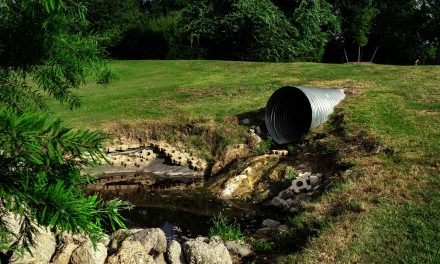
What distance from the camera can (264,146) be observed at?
45.3 ft

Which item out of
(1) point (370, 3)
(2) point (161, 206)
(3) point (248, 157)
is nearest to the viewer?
(2) point (161, 206)

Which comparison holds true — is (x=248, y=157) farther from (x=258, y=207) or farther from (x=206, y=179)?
(x=258, y=207)

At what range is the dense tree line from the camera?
33.1 metres

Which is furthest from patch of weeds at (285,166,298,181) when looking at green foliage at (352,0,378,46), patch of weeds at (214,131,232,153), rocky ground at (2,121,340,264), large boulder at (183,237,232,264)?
green foliage at (352,0,378,46)

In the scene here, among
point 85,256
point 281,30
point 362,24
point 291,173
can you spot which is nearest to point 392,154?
point 291,173

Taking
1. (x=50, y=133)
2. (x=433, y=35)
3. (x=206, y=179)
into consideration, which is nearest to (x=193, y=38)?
(x=433, y=35)

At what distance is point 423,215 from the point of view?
720 cm

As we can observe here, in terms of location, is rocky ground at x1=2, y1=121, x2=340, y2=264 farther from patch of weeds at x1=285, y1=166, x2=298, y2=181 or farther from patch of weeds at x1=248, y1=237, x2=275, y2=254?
patch of weeds at x1=248, y1=237, x2=275, y2=254

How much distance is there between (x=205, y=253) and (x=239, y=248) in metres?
1.23

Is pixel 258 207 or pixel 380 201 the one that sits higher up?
pixel 380 201

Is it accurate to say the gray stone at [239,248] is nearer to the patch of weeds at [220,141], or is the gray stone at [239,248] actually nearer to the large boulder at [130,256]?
the large boulder at [130,256]

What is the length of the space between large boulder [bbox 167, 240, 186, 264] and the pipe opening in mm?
7300

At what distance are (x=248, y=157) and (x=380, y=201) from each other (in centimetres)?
573

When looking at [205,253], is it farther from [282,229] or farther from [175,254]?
[282,229]
